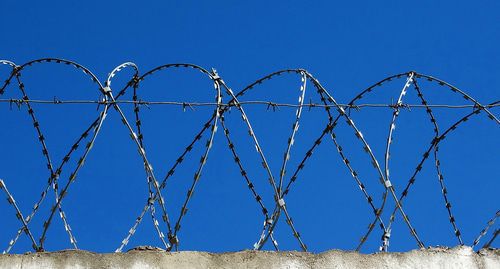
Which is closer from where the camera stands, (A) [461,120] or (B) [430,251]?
(B) [430,251]

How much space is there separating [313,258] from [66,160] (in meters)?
1.96

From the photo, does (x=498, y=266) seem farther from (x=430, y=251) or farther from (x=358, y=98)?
(x=358, y=98)

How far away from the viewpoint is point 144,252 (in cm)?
578

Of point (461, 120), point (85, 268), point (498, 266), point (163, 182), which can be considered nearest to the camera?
point (85, 268)

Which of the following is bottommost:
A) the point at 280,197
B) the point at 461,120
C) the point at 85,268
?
the point at 85,268

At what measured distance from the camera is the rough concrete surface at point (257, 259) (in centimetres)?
567

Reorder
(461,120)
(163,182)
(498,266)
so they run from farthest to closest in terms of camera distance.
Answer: (461,120) < (163,182) < (498,266)

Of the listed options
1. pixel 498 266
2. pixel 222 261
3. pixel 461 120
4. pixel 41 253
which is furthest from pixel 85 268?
pixel 461 120

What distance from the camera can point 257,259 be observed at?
19.4 feet

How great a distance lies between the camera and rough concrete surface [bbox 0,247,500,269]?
5.67m

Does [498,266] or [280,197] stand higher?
[280,197]

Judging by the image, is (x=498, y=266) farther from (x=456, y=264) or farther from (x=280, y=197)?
(x=280, y=197)

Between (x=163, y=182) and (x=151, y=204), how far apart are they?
0.27 m

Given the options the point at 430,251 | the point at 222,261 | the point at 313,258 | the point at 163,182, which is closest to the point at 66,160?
the point at 163,182
